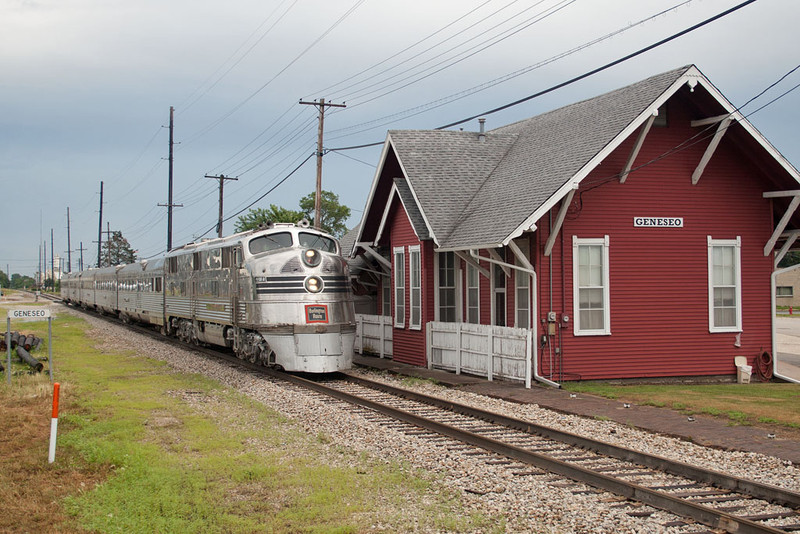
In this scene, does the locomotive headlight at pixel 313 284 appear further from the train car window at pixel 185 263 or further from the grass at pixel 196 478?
the train car window at pixel 185 263

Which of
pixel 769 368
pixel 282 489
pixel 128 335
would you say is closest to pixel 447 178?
pixel 769 368

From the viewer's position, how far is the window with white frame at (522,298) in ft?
54.7

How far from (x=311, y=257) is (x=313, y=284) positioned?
0.63m

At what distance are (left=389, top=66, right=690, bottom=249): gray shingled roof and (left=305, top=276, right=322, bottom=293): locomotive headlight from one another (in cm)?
289

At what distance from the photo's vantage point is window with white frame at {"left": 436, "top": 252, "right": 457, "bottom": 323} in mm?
19594

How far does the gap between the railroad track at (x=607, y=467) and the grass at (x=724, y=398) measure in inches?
120

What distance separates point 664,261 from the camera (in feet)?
54.9

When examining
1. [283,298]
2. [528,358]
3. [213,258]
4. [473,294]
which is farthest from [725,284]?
[213,258]

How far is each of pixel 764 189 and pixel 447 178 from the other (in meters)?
7.60

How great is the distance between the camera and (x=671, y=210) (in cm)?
1683

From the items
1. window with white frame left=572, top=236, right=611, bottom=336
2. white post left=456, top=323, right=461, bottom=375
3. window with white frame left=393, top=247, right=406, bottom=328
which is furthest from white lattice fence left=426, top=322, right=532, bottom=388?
window with white frame left=393, top=247, right=406, bottom=328

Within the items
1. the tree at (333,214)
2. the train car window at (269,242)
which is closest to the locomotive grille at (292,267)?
the train car window at (269,242)

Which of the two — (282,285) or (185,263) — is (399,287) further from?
(185,263)

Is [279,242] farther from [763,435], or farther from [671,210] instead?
[763,435]
